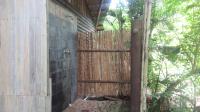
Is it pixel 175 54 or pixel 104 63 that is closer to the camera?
pixel 175 54

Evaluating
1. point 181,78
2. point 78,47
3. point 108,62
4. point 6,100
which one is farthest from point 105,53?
point 6,100

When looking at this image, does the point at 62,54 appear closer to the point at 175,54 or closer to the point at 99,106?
the point at 99,106

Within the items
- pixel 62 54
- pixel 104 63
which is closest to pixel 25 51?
pixel 62 54

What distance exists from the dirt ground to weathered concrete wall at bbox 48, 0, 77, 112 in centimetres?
21

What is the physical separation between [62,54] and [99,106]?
5.23 ft

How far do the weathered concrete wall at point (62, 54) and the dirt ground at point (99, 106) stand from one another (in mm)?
211

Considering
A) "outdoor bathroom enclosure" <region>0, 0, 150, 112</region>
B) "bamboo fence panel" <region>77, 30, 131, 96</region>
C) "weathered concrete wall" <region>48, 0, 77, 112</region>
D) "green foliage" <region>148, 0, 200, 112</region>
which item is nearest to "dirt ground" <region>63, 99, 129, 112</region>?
"weathered concrete wall" <region>48, 0, 77, 112</region>

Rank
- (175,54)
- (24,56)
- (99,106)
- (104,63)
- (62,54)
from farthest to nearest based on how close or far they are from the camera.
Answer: (104,63)
(99,106)
(175,54)
(62,54)
(24,56)

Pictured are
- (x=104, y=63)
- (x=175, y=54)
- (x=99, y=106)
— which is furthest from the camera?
(x=104, y=63)

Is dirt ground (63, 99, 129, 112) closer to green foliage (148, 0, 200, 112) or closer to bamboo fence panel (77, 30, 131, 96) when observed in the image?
bamboo fence panel (77, 30, 131, 96)

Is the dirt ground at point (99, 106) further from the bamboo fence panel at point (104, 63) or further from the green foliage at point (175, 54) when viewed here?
→ the green foliage at point (175, 54)

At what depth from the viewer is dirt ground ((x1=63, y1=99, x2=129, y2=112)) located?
6.62 metres

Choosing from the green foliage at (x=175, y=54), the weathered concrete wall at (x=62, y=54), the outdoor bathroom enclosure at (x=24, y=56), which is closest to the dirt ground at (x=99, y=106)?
the weathered concrete wall at (x=62, y=54)

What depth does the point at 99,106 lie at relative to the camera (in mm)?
7016
